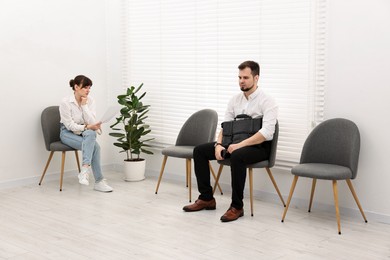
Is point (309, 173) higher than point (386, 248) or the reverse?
higher

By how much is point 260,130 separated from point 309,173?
593mm

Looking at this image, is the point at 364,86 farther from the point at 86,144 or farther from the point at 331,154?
the point at 86,144

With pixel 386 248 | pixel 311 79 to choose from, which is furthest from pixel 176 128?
pixel 386 248

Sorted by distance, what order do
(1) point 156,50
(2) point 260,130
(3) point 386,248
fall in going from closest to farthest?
(3) point 386,248 < (2) point 260,130 < (1) point 156,50

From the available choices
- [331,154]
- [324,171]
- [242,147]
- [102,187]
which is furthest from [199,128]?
[324,171]

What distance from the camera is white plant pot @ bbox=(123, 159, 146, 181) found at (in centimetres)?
570

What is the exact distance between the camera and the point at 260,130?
14.1 feet

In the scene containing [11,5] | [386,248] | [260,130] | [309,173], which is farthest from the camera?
[11,5]

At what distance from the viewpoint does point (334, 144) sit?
13.8 ft

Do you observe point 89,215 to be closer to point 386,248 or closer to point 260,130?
point 260,130

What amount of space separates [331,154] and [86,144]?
95.0 inches

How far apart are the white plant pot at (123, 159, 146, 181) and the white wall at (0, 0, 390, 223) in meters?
0.29

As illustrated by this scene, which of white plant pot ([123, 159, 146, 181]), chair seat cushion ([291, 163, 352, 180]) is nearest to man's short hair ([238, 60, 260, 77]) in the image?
chair seat cushion ([291, 163, 352, 180])

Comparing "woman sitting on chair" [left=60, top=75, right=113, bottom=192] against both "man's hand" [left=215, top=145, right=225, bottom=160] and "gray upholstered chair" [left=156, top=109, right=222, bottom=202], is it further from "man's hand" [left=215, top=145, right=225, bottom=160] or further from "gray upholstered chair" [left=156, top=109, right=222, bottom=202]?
"man's hand" [left=215, top=145, right=225, bottom=160]
